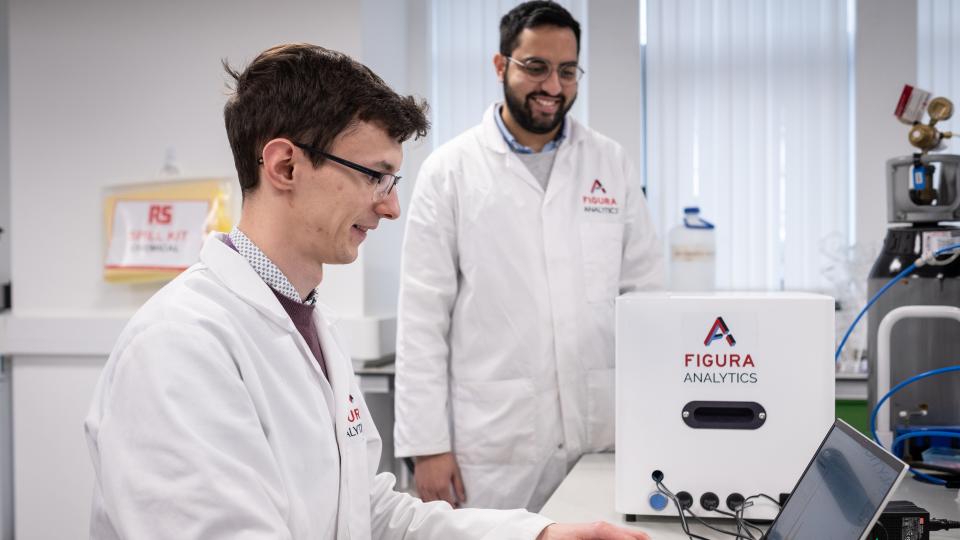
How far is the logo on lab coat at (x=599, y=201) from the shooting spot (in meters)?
1.81

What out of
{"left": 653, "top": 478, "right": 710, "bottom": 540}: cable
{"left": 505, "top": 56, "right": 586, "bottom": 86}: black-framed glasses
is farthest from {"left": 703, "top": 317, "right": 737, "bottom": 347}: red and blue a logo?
{"left": 505, "top": 56, "right": 586, "bottom": 86}: black-framed glasses

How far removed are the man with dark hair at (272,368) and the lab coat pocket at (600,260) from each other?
79 cm

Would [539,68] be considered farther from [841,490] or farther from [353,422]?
[841,490]

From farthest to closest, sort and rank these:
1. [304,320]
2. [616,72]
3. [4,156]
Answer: [4,156] → [616,72] → [304,320]

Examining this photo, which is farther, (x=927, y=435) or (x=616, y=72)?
(x=616, y=72)

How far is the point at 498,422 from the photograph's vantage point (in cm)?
174

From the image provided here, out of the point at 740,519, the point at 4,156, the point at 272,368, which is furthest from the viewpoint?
the point at 4,156

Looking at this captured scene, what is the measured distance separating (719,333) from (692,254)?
1709 mm

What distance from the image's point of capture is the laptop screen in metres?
0.75

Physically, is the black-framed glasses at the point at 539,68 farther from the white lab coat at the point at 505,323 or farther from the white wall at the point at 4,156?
the white wall at the point at 4,156

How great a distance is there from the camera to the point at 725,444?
1.21 meters

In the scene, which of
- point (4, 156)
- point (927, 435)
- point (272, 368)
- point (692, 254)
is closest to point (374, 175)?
point (272, 368)

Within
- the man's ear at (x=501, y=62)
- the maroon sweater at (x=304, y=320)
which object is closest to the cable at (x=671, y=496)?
the maroon sweater at (x=304, y=320)

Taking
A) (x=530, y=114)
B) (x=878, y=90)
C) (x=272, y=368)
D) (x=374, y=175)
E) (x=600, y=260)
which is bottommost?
(x=272, y=368)
